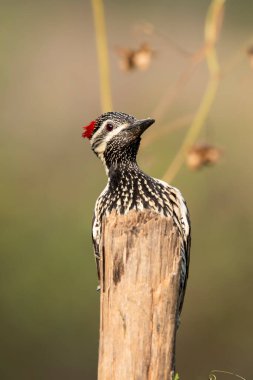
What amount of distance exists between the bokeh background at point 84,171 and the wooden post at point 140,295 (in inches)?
199

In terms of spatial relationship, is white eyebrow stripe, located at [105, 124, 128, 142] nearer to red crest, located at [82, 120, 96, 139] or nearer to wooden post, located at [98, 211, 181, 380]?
red crest, located at [82, 120, 96, 139]

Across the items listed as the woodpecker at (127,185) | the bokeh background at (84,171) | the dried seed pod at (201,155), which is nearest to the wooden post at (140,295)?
the woodpecker at (127,185)

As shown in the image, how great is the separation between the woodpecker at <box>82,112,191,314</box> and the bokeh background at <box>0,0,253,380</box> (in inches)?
161

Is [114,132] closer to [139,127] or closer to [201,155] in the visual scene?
[139,127]

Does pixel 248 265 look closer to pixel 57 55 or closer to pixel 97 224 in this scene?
pixel 57 55

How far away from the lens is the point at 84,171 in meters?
10.6

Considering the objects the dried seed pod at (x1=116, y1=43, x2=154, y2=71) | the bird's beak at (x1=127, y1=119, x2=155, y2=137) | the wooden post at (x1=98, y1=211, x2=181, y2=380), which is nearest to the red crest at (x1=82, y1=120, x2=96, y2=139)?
the bird's beak at (x1=127, y1=119, x2=155, y2=137)

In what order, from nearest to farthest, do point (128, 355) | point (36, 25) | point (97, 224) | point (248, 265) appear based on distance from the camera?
point (128, 355) → point (97, 224) → point (248, 265) → point (36, 25)

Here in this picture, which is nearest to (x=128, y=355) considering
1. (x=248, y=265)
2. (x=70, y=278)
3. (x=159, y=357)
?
(x=159, y=357)

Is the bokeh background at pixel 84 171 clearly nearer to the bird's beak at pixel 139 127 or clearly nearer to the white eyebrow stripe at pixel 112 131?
the white eyebrow stripe at pixel 112 131

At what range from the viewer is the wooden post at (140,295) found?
14.0ft

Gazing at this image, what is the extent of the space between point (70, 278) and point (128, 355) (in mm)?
5542

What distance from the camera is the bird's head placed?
5.32 meters

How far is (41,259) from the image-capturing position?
1005cm
